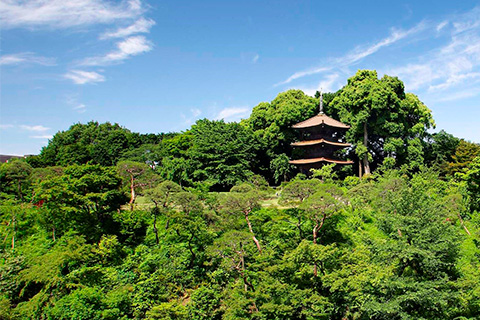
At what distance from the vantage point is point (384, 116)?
25172 mm

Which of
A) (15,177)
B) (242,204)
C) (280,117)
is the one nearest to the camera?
(242,204)

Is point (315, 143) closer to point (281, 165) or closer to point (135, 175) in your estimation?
point (281, 165)

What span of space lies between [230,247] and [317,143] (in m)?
14.6

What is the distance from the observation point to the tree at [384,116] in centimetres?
2484

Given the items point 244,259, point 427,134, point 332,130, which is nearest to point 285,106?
point 332,130

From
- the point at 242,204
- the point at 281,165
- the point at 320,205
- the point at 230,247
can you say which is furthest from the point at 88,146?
the point at 320,205

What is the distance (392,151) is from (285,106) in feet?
29.5

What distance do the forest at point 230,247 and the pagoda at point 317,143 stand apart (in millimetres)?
3527

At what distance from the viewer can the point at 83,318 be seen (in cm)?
1095

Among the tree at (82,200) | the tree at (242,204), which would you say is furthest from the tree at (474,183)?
the tree at (82,200)

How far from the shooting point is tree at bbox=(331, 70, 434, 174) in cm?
2484

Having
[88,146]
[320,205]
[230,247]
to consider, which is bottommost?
[230,247]

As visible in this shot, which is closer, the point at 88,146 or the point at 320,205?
the point at 320,205

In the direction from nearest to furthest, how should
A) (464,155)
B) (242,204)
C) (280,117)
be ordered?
(242,204)
(464,155)
(280,117)
